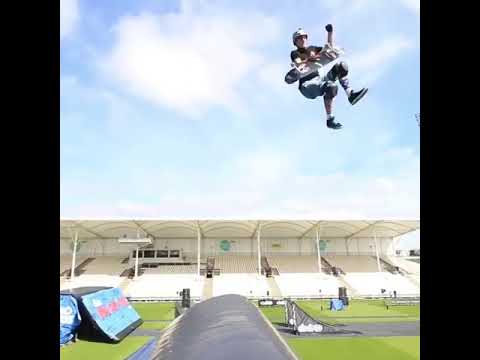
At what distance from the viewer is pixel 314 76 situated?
6473mm

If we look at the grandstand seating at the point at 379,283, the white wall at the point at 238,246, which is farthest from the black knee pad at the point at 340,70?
the white wall at the point at 238,246

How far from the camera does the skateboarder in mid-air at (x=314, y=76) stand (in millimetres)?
6336

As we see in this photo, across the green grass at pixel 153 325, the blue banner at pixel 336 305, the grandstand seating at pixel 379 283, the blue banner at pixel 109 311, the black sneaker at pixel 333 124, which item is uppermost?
the black sneaker at pixel 333 124

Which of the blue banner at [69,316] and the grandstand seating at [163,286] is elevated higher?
the blue banner at [69,316]

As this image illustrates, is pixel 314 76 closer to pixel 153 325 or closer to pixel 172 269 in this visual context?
pixel 153 325

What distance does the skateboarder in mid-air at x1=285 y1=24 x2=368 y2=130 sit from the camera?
20.8ft

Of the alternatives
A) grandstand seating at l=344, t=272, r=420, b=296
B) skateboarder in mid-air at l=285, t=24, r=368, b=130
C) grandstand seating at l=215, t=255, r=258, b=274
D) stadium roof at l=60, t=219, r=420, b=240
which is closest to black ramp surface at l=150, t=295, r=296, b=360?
skateboarder in mid-air at l=285, t=24, r=368, b=130

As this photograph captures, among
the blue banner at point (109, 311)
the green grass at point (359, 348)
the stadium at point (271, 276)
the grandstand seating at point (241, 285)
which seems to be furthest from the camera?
the grandstand seating at point (241, 285)

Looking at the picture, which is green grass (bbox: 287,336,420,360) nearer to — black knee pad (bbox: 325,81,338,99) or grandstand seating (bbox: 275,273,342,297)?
black knee pad (bbox: 325,81,338,99)

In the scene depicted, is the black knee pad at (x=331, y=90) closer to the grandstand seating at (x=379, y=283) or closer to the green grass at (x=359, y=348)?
the green grass at (x=359, y=348)

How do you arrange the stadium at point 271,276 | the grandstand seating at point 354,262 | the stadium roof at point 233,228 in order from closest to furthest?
the stadium at point 271,276, the stadium roof at point 233,228, the grandstand seating at point 354,262

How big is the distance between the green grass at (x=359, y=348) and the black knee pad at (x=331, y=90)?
7.50 m

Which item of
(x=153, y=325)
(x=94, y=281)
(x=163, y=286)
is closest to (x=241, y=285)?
(x=163, y=286)
